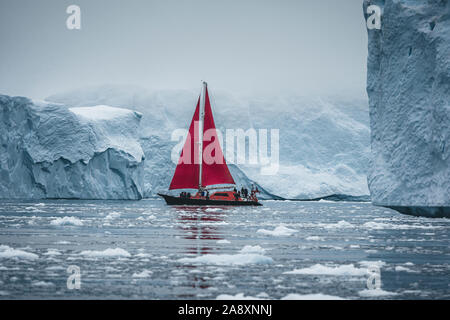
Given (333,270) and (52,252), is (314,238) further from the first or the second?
(52,252)

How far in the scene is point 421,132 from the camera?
2125 centimetres

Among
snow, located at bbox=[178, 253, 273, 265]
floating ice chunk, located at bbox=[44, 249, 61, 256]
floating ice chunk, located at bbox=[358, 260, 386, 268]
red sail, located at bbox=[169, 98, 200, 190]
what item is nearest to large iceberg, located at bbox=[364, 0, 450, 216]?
floating ice chunk, located at bbox=[358, 260, 386, 268]

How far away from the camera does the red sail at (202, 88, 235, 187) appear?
125 ft

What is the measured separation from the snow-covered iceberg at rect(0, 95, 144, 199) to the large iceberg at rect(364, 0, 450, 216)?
89.8 ft

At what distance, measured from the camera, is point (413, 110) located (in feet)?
71.7

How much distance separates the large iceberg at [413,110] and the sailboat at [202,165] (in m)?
15.1

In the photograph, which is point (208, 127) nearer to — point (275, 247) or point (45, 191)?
point (45, 191)

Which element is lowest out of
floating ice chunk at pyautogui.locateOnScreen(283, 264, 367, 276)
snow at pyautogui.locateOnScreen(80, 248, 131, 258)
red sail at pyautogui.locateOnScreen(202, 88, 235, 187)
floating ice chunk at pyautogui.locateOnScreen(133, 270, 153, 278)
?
snow at pyautogui.locateOnScreen(80, 248, 131, 258)

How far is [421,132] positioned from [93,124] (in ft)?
107

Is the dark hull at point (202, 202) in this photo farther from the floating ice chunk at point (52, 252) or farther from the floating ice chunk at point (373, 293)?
the floating ice chunk at point (373, 293)

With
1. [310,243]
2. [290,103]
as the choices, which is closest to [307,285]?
[310,243]

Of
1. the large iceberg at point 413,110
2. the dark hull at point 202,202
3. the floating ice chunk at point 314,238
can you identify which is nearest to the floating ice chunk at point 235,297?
the floating ice chunk at point 314,238

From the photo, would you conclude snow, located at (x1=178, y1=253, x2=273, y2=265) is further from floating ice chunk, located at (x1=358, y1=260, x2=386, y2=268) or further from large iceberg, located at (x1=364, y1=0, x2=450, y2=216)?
large iceberg, located at (x1=364, y1=0, x2=450, y2=216)

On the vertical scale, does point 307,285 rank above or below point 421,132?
below
